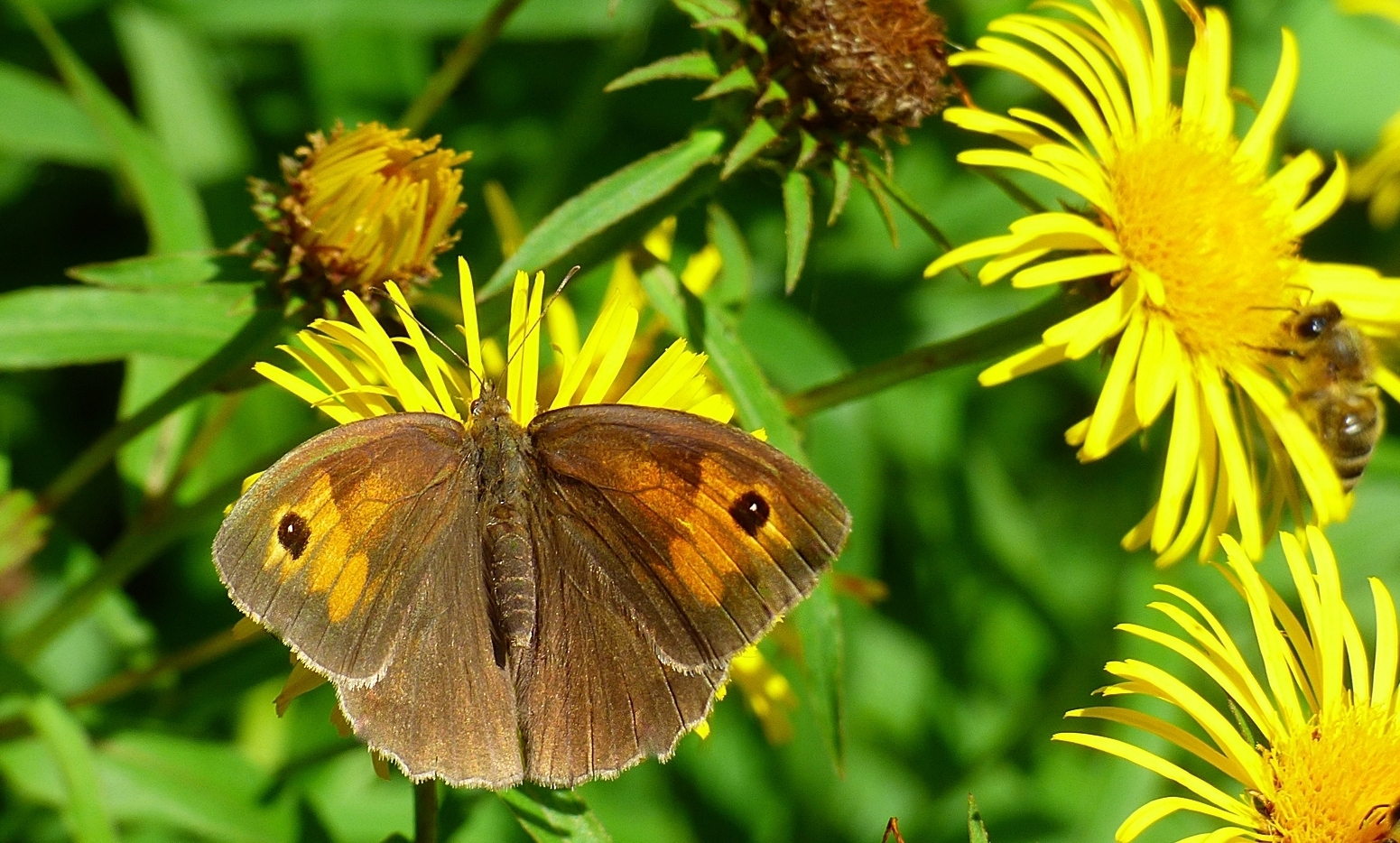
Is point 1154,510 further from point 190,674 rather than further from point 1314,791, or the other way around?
point 190,674

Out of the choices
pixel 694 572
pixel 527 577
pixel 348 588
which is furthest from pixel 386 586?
pixel 694 572

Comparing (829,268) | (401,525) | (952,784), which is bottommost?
(952,784)

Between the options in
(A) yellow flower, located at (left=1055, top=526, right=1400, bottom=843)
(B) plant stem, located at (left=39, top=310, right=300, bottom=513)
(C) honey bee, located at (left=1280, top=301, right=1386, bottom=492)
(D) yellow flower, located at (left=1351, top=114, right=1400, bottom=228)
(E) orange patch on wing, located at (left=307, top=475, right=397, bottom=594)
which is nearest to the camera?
(E) orange patch on wing, located at (left=307, top=475, right=397, bottom=594)

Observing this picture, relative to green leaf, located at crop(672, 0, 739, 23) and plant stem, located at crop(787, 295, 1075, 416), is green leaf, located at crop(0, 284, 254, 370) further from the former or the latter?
plant stem, located at crop(787, 295, 1075, 416)

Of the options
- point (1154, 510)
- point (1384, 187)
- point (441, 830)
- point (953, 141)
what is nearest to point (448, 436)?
point (441, 830)

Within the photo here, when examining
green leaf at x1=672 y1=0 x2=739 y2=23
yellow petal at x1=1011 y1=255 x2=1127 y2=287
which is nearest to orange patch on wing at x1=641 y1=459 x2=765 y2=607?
yellow petal at x1=1011 y1=255 x2=1127 y2=287

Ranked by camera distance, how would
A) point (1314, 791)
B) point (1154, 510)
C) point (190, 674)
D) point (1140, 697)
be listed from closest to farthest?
point (1314, 791)
point (1154, 510)
point (190, 674)
point (1140, 697)

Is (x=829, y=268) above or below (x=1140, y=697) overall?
above
